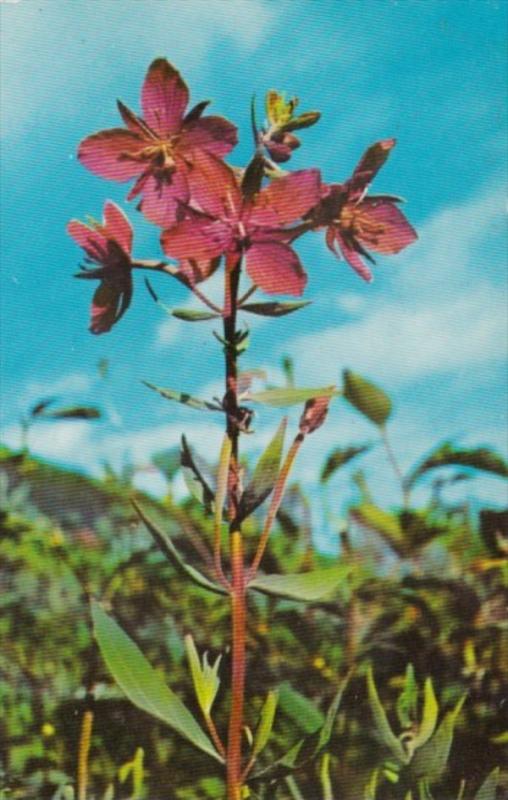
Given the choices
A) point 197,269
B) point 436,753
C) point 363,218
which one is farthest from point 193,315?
point 436,753

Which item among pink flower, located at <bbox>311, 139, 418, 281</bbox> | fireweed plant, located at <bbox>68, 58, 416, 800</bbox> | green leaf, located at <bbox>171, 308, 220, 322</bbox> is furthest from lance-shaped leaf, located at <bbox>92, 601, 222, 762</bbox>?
pink flower, located at <bbox>311, 139, 418, 281</bbox>

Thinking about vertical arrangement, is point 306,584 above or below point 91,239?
below

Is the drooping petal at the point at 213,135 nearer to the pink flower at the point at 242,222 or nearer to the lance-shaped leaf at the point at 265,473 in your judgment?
the pink flower at the point at 242,222

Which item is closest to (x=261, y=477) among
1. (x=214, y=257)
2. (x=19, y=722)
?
(x=214, y=257)

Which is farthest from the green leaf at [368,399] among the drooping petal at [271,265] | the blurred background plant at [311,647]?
the drooping petal at [271,265]

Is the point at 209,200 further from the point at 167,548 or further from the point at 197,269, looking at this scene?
the point at 167,548

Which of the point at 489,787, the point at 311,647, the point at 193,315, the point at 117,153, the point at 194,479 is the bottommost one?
the point at 489,787
